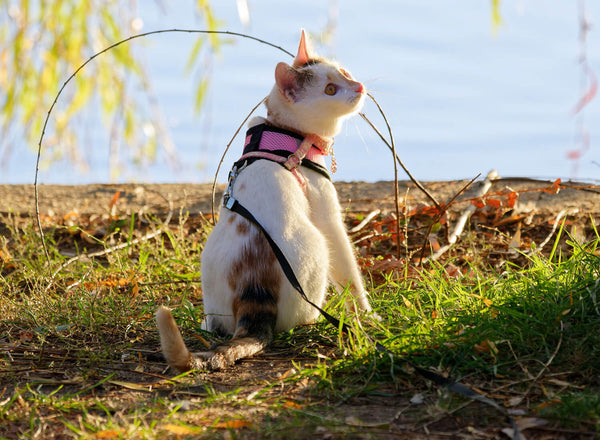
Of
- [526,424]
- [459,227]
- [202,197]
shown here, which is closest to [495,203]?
[459,227]

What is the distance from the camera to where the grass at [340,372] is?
203 cm

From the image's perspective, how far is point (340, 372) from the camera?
7.96ft

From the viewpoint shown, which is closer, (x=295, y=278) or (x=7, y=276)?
(x=295, y=278)

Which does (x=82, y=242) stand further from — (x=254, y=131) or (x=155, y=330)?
(x=254, y=131)

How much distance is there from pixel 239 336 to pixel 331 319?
390 millimetres

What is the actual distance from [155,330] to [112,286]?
86cm

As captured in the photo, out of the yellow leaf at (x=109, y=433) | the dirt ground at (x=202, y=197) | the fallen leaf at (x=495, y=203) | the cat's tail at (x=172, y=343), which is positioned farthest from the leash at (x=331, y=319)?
the fallen leaf at (x=495, y=203)

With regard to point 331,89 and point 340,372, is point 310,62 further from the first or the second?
point 340,372

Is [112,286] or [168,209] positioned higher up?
[168,209]

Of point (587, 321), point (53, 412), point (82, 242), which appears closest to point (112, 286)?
point (82, 242)

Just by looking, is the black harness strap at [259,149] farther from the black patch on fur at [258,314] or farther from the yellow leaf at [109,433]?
the yellow leaf at [109,433]

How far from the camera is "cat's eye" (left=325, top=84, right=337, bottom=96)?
3002 mm

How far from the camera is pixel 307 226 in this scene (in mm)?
2754

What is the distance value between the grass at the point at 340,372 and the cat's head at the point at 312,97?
2.86 ft
